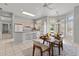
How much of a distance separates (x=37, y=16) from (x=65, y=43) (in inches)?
37.0

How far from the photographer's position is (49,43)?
2.53 m

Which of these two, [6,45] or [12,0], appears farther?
[6,45]

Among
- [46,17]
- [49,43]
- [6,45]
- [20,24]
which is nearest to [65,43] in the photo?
[49,43]

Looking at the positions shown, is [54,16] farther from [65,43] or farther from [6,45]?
[6,45]

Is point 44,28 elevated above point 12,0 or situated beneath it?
situated beneath

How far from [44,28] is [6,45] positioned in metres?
1.06

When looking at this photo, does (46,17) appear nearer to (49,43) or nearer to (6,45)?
(49,43)

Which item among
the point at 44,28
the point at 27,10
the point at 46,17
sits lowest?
the point at 44,28

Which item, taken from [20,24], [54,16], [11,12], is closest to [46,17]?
[54,16]

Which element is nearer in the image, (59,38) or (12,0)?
(12,0)

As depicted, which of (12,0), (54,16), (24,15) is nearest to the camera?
(12,0)

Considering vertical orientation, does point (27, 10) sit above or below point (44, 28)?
above

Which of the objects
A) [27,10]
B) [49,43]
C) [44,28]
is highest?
[27,10]

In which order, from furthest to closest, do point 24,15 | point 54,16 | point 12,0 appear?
point 24,15, point 54,16, point 12,0
